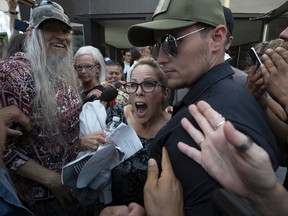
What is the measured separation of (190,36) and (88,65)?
6.98 ft

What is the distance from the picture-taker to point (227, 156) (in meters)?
0.81

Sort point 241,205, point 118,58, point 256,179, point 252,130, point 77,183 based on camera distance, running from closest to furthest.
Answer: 1. point 241,205
2. point 256,179
3. point 252,130
4. point 77,183
5. point 118,58

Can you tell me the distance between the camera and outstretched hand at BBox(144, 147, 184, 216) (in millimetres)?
998

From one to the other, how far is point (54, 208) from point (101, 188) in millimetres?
446

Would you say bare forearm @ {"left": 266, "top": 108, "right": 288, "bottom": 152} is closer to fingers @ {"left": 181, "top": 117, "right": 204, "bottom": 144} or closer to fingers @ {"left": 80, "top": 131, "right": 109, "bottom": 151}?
fingers @ {"left": 181, "top": 117, "right": 204, "bottom": 144}

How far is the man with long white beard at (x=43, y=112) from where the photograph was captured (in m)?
1.66

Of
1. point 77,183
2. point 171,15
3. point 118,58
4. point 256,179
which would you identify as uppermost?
point 171,15

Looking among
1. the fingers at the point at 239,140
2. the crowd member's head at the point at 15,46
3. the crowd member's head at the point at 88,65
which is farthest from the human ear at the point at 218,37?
the crowd member's head at the point at 88,65

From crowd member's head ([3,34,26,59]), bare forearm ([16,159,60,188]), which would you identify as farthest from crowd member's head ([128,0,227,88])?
crowd member's head ([3,34,26,59])

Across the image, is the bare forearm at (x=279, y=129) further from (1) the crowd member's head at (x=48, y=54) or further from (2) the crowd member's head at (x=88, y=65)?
(2) the crowd member's head at (x=88, y=65)

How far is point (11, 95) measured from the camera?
Answer: 1616mm

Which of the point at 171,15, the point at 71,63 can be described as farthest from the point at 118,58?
the point at 171,15

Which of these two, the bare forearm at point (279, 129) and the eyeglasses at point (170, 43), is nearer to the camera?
the eyeglasses at point (170, 43)

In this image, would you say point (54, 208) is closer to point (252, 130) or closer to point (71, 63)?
point (71, 63)
